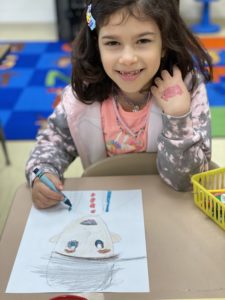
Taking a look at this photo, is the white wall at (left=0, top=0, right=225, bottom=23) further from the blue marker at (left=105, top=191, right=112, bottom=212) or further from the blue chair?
the blue marker at (left=105, top=191, right=112, bottom=212)

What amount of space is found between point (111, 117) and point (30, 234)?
448mm

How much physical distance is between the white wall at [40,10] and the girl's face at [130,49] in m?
3.82

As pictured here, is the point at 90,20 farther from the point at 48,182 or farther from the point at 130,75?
the point at 48,182

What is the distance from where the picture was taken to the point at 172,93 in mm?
1002

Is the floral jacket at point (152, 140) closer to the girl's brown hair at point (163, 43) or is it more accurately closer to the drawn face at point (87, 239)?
the girl's brown hair at point (163, 43)

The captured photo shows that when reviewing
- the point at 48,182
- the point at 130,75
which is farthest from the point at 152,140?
the point at 48,182

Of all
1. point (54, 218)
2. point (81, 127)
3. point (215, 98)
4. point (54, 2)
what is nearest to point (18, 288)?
point (54, 218)

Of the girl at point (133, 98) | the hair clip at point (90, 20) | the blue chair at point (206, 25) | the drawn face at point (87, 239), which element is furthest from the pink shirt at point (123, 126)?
the blue chair at point (206, 25)

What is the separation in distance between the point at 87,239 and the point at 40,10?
167 inches

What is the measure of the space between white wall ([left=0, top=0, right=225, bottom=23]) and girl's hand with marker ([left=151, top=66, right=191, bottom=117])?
12.4 ft

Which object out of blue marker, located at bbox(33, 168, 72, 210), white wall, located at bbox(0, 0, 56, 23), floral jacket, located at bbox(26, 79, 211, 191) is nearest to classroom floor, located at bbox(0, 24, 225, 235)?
floral jacket, located at bbox(26, 79, 211, 191)

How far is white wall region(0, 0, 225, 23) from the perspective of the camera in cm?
456

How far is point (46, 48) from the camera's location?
4098mm

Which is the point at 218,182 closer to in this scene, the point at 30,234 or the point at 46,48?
the point at 30,234
